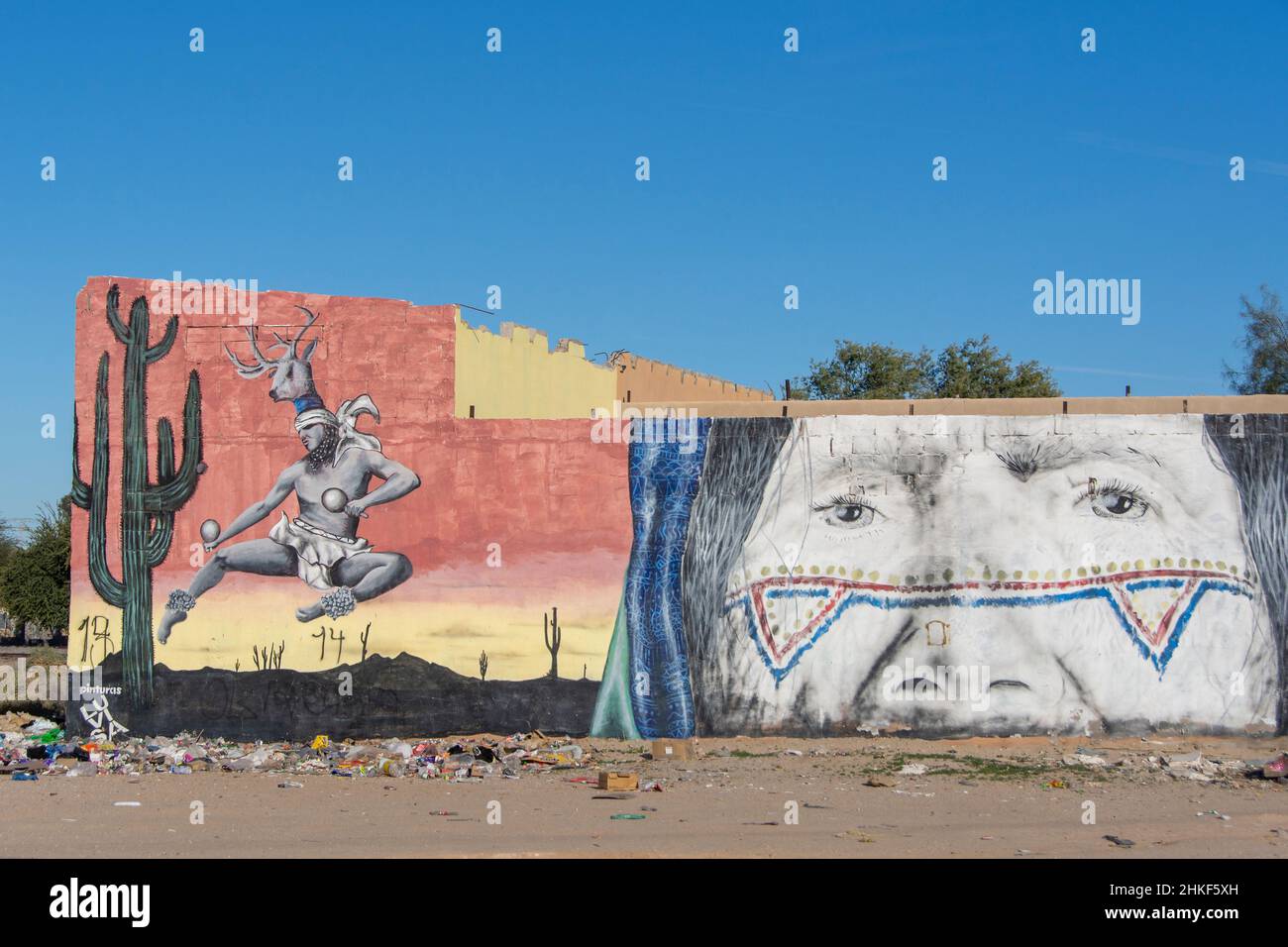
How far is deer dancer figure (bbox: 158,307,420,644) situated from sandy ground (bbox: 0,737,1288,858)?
2.57m

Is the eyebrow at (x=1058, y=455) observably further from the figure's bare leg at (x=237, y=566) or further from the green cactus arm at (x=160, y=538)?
the green cactus arm at (x=160, y=538)

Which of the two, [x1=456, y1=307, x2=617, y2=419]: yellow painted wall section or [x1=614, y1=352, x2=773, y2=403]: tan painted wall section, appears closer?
[x1=456, y1=307, x2=617, y2=419]: yellow painted wall section

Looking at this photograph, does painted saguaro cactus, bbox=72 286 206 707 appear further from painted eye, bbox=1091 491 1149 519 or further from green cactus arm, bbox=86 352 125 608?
painted eye, bbox=1091 491 1149 519

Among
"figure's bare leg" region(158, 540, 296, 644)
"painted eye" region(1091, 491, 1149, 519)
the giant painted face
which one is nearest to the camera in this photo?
the giant painted face

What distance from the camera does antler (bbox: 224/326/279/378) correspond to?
1612 centimetres

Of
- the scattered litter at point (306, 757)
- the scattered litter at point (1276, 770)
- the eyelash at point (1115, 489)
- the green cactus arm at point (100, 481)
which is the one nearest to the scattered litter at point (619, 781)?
the scattered litter at point (306, 757)

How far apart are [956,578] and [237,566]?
8.40 m

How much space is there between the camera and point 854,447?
15195 mm

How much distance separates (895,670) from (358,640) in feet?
20.4

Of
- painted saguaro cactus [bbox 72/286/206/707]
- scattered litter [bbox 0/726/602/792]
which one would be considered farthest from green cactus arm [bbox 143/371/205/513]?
scattered litter [bbox 0/726/602/792]

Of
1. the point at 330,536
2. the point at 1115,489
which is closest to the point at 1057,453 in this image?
the point at 1115,489

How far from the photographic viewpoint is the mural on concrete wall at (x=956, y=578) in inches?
574

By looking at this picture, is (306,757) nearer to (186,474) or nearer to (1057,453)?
(186,474)
